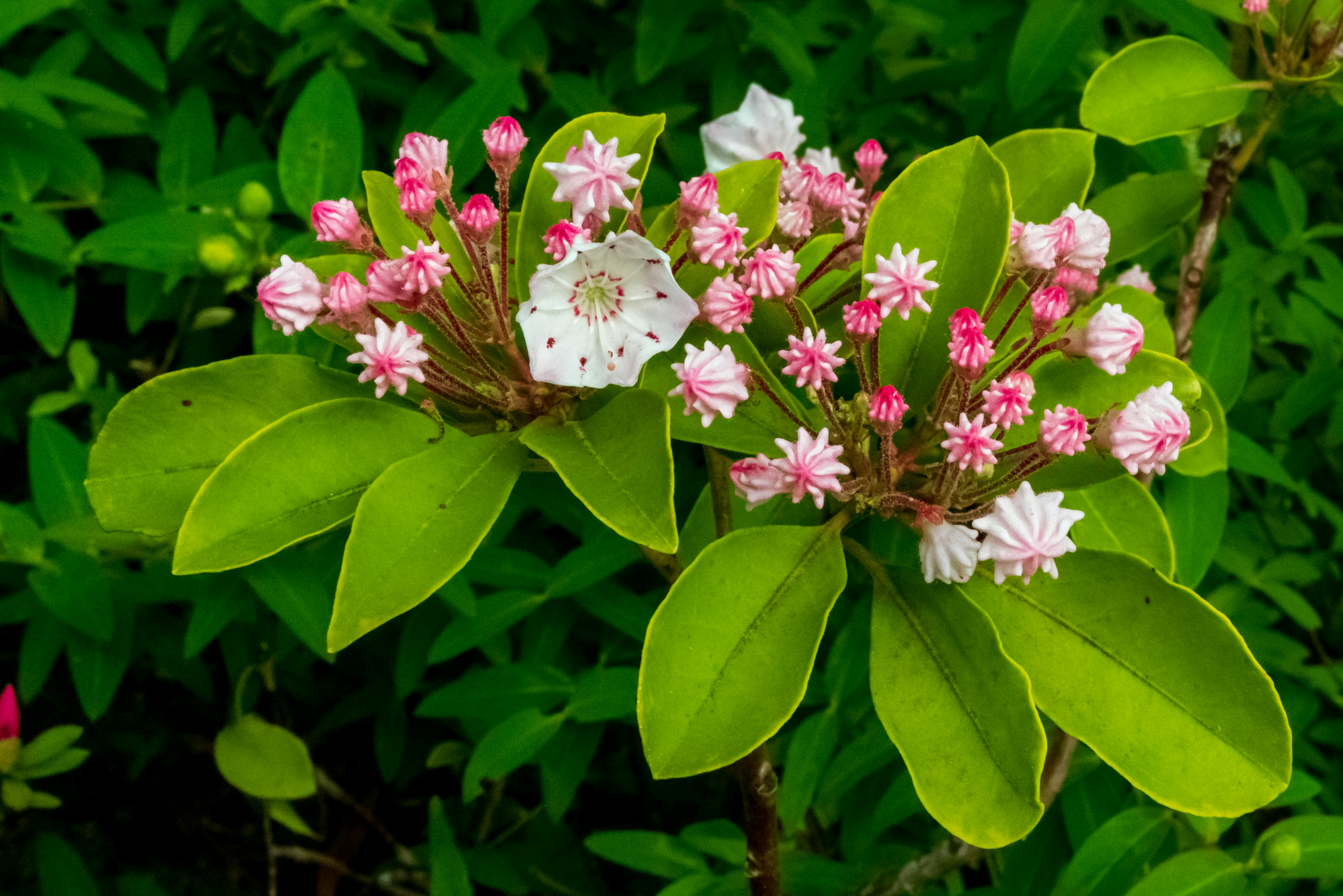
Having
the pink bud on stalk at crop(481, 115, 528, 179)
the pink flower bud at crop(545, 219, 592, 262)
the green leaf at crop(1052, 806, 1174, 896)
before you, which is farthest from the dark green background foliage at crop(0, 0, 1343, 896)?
the pink flower bud at crop(545, 219, 592, 262)

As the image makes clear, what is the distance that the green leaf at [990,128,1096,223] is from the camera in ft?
4.00

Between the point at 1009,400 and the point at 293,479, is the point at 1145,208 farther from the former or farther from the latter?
the point at 293,479

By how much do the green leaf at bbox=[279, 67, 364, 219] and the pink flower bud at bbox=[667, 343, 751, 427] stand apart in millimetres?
899

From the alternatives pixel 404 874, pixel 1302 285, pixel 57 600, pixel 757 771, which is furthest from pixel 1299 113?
pixel 57 600

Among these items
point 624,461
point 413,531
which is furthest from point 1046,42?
point 413,531

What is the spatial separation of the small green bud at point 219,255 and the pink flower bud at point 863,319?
3.24 ft

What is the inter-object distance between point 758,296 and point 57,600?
48.6 inches

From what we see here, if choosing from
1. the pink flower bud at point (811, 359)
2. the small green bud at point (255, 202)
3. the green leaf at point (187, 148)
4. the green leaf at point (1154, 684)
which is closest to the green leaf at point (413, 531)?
the pink flower bud at point (811, 359)

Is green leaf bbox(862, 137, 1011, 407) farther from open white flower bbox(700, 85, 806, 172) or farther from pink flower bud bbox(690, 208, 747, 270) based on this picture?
open white flower bbox(700, 85, 806, 172)

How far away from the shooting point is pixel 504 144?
113 cm

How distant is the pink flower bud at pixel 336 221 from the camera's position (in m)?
1.09

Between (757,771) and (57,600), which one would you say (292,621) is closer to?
(57,600)

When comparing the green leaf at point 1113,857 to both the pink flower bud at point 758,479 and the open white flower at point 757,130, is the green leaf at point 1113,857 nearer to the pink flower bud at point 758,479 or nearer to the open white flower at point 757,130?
the pink flower bud at point 758,479

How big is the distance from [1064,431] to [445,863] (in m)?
1.09
